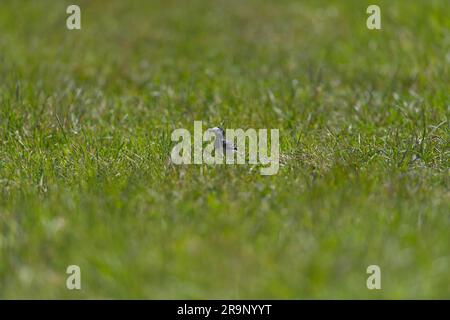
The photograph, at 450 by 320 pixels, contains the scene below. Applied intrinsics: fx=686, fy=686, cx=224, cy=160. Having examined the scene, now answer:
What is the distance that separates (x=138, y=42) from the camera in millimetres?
8070

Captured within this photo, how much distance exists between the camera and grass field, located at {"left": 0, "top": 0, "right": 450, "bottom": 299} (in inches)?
117

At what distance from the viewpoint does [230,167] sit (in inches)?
158

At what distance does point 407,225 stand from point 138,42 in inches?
213

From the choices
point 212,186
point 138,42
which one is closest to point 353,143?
point 212,186

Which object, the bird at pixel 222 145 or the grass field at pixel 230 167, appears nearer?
the grass field at pixel 230 167

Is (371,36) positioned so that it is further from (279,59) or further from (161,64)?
(161,64)

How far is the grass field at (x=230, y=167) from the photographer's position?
117 inches

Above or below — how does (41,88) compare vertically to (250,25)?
below

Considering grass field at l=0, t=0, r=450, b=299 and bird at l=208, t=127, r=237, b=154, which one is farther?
bird at l=208, t=127, r=237, b=154

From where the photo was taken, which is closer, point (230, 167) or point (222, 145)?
point (230, 167)

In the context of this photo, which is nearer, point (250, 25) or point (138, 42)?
point (138, 42)

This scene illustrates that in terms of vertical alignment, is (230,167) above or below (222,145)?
below

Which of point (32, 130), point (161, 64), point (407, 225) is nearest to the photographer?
point (407, 225)
